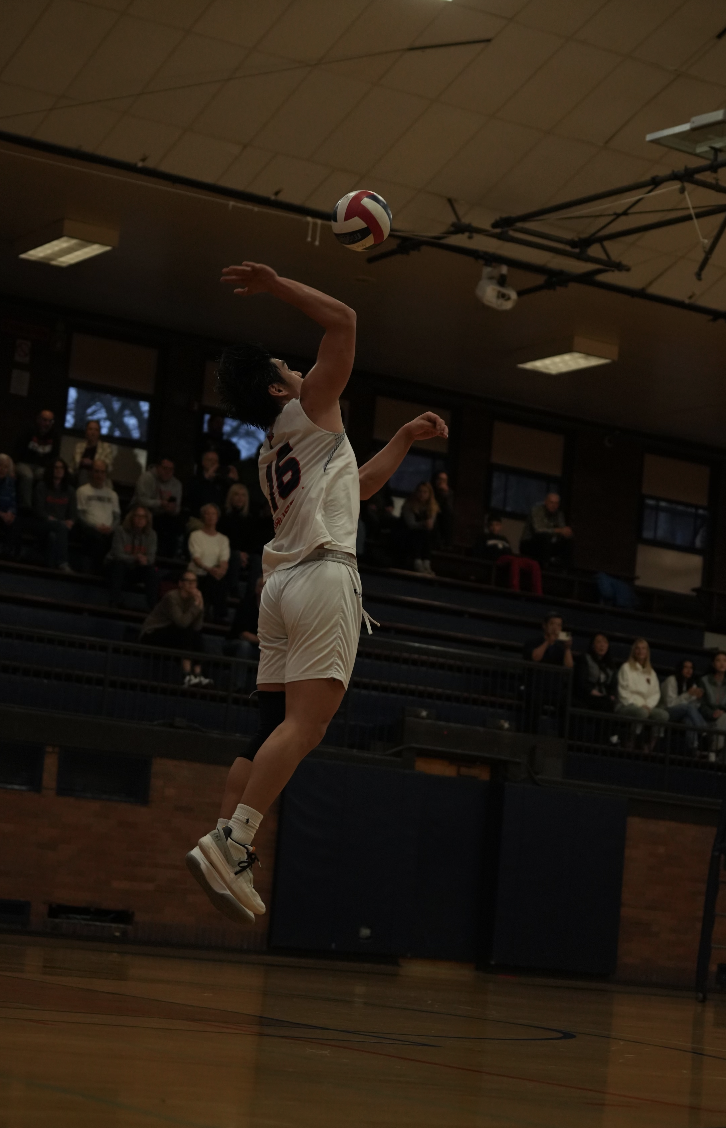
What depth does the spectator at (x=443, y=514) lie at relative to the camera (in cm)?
1875

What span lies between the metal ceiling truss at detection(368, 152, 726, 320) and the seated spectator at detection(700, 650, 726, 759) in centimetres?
457

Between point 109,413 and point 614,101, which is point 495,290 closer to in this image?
point 614,101

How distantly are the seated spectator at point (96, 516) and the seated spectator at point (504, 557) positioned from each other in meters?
5.83

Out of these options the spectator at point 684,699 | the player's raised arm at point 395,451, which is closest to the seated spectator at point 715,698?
the spectator at point 684,699

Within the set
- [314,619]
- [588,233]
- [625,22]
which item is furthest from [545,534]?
[314,619]

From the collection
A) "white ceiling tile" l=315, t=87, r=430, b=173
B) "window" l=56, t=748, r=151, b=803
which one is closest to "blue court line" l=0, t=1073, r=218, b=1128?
"window" l=56, t=748, r=151, b=803

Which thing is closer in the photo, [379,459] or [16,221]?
[379,459]

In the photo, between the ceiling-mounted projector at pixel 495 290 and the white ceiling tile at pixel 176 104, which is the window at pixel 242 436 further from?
the white ceiling tile at pixel 176 104

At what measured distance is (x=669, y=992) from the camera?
45.7 ft

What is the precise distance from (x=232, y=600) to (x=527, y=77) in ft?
20.3

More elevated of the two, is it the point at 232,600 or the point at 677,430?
the point at 677,430

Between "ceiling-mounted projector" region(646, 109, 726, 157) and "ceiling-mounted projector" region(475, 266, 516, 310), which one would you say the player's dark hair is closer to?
"ceiling-mounted projector" region(646, 109, 726, 157)

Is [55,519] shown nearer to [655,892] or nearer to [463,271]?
[463,271]

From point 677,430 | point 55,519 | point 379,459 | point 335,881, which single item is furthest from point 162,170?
point 677,430
